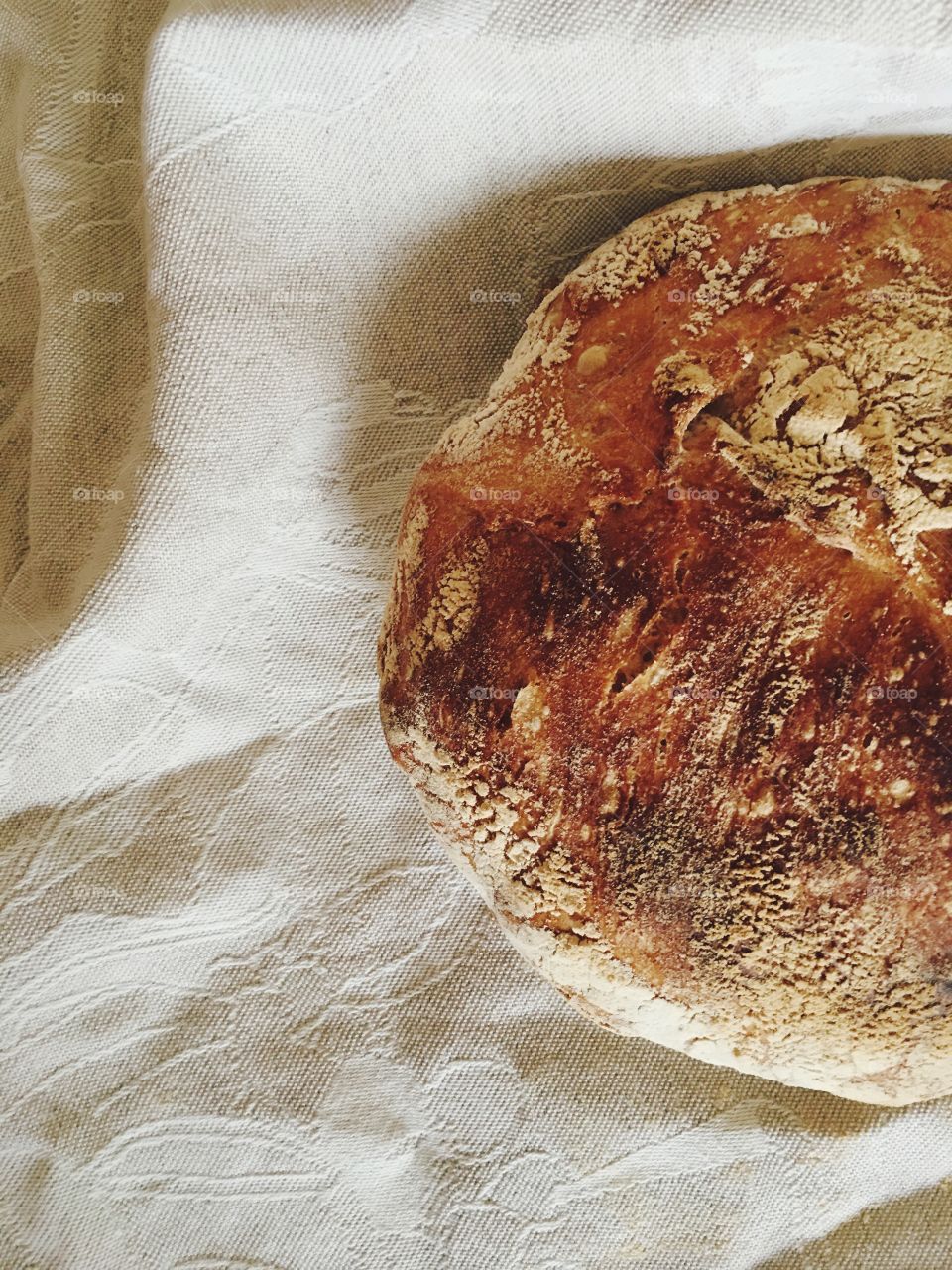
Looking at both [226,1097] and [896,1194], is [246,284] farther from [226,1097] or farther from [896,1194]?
[896,1194]

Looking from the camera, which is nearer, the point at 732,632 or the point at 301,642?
the point at 732,632

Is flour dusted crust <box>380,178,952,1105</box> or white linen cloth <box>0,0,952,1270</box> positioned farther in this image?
white linen cloth <box>0,0,952,1270</box>

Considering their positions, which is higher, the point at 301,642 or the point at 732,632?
the point at 732,632

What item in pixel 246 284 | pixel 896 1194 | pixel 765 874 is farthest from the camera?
pixel 896 1194

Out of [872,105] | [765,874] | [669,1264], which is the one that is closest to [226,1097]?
[669,1264]
